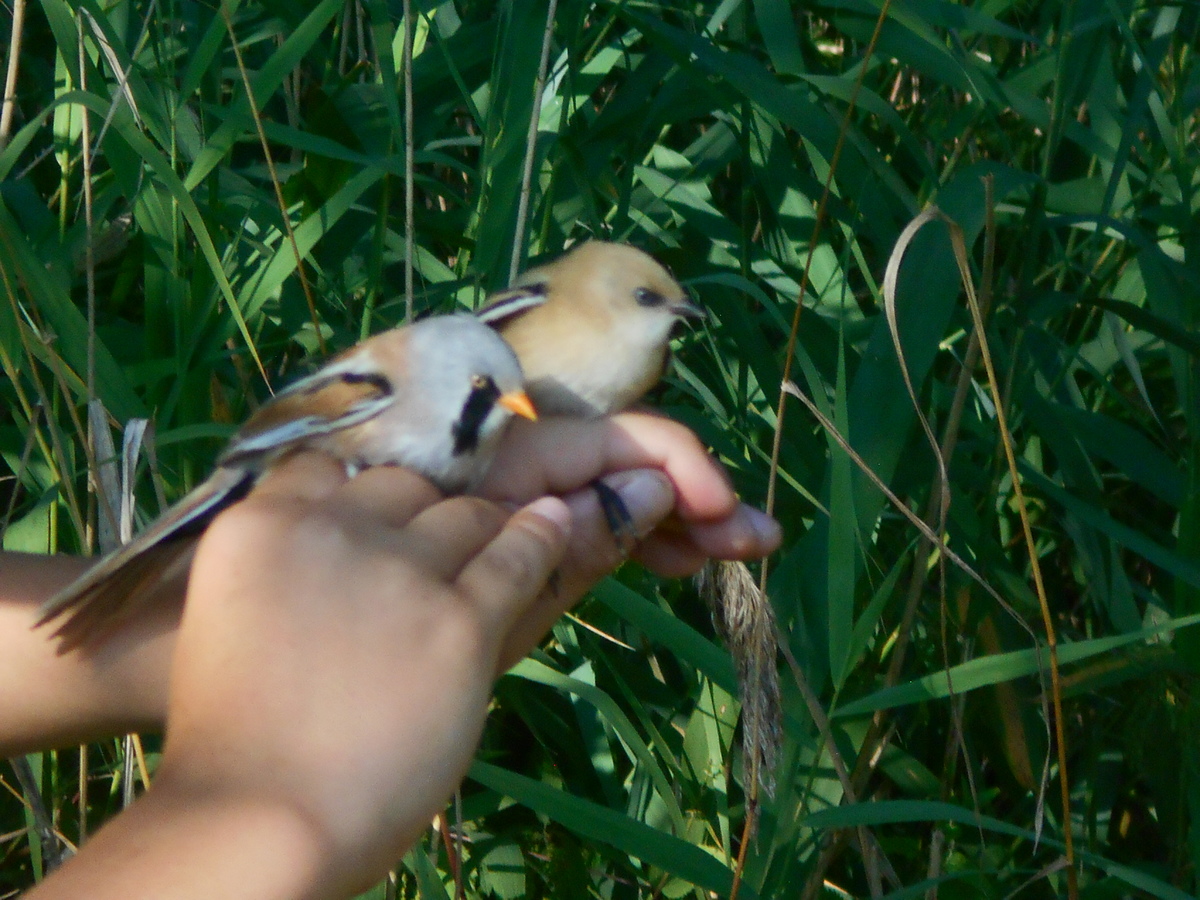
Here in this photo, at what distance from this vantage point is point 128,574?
1542 millimetres

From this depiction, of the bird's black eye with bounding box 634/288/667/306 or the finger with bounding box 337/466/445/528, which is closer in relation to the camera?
the finger with bounding box 337/466/445/528

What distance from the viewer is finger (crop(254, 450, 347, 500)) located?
1511mm

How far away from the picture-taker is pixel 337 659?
1078mm

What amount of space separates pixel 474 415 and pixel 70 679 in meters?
0.61

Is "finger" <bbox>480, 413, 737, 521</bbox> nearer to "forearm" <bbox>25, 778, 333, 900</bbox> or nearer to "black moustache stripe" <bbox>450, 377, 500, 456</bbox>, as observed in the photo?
"black moustache stripe" <bbox>450, 377, 500, 456</bbox>

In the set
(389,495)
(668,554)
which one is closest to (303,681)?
(389,495)

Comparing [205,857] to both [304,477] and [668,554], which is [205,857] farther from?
[668,554]

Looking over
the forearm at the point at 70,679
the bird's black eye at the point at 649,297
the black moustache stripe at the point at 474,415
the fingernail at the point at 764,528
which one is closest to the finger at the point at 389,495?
the black moustache stripe at the point at 474,415

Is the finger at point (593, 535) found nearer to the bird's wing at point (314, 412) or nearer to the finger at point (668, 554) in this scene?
the finger at point (668, 554)

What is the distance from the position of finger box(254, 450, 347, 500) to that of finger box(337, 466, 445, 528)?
39mm

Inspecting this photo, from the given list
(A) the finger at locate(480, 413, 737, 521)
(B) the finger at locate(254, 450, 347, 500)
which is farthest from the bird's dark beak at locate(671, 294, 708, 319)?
(B) the finger at locate(254, 450, 347, 500)

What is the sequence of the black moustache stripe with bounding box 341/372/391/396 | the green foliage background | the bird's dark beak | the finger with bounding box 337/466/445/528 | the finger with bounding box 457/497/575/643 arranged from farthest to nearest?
the bird's dark beak
the green foliage background
the black moustache stripe with bounding box 341/372/391/396
the finger with bounding box 337/466/445/528
the finger with bounding box 457/497/575/643

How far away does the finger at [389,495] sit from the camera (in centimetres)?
140

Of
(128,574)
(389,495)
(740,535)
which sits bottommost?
(740,535)
